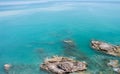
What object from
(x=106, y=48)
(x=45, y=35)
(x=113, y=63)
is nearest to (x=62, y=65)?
(x=113, y=63)

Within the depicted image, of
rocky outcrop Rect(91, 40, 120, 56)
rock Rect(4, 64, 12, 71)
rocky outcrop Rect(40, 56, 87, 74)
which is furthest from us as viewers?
rocky outcrop Rect(91, 40, 120, 56)

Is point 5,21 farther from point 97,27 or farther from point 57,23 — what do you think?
point 97,27

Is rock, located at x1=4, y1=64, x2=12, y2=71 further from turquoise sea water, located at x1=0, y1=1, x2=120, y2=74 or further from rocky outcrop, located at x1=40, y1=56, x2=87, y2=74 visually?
rocky outcrop, located at x1=40, y1=56, x2=87, y2=74

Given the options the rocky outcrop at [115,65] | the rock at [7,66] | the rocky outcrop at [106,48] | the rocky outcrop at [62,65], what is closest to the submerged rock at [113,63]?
the rocky outcrop at [115,65]

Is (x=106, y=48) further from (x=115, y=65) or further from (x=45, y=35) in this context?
(x=45, y=35)

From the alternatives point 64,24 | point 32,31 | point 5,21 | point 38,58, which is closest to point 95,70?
point 38,58

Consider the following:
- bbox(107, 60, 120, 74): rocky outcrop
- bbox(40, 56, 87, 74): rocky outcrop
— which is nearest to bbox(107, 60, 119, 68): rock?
bbox(107, 60, 120, 74): rocky outcrop
